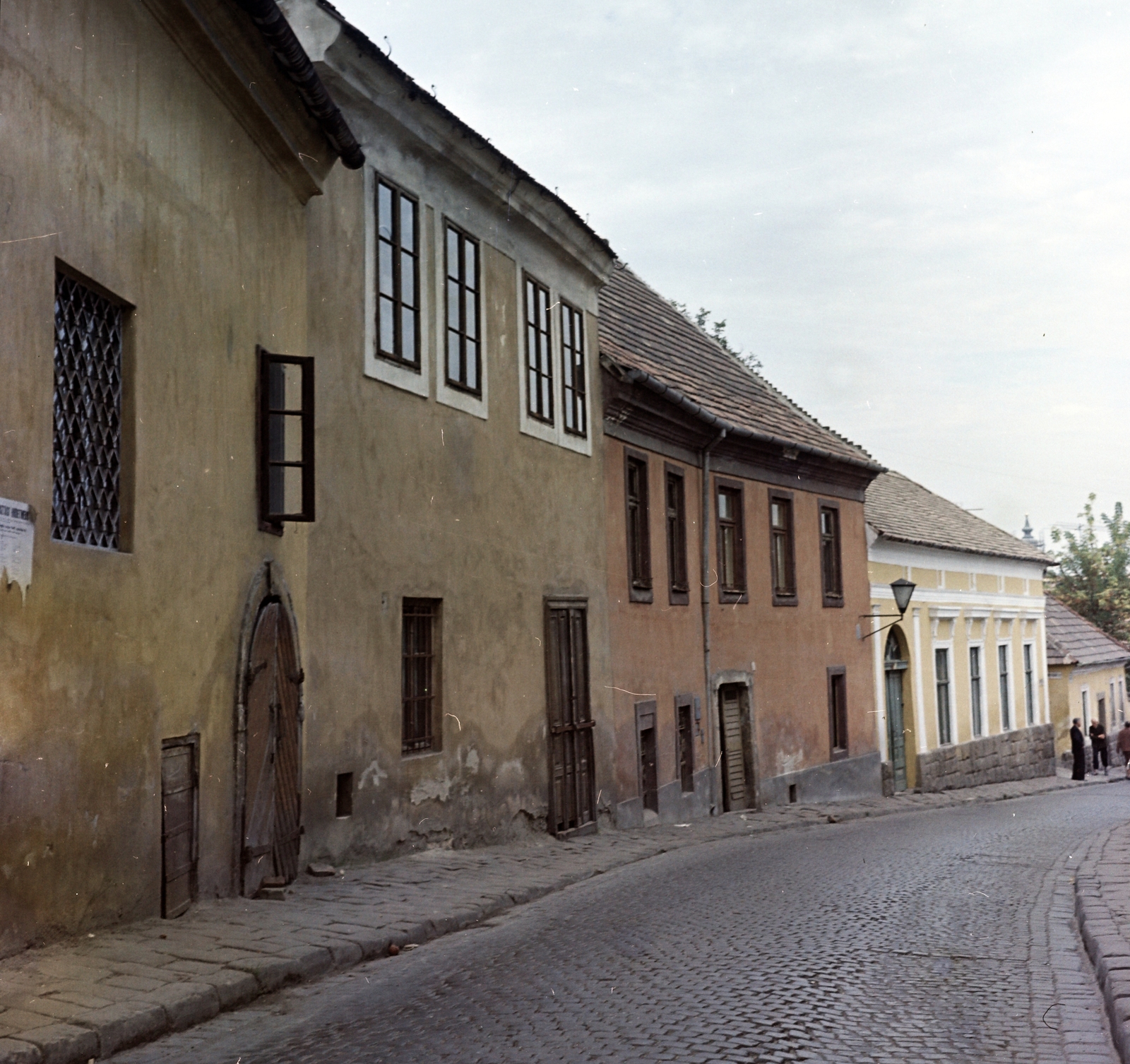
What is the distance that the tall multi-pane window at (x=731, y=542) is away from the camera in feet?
72.5

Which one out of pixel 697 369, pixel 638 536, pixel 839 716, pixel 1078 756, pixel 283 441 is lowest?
pixel 1078 756

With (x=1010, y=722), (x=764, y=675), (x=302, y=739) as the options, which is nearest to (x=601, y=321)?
(x=764, y=675)

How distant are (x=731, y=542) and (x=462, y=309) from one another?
9.35 m

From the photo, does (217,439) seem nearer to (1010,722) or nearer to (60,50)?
(60,50)

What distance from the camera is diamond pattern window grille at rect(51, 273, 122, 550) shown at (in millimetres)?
7621

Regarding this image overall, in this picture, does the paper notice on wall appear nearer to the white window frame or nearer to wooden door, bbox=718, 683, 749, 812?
the white window frame

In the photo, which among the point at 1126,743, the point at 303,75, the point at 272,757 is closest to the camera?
the point at 303,75

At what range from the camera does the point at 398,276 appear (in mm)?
13008

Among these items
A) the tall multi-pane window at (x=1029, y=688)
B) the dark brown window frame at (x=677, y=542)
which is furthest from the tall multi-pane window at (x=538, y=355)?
the tall multi-pane window at (x=1029, y=688)

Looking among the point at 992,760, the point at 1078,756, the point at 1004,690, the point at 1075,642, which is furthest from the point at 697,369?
the point at 1075,642

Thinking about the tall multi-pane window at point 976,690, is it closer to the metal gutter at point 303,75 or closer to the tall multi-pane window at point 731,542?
the tall multi-pane window at point 731,542

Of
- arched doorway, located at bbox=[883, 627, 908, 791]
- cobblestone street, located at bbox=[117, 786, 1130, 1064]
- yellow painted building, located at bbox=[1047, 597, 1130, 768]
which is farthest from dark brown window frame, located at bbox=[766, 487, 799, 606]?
yellow painted building, located at bbox=[1047, 597, 1130, 768]

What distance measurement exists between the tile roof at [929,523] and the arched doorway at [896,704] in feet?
7.44

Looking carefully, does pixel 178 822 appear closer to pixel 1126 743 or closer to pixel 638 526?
pixel 638 526
